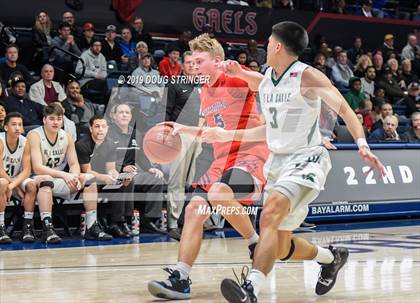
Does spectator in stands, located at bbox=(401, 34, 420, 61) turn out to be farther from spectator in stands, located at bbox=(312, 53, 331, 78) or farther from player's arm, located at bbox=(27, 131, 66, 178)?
player's arm, located at bbox=(27, 131, 66, 178)

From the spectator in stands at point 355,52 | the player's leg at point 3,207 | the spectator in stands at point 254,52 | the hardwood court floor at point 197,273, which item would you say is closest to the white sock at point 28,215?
the player's leg at point 3,207

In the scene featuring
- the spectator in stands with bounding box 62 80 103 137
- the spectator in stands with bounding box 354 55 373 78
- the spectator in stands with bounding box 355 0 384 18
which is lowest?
the spectator in stands with bounding box 62 80 103 137

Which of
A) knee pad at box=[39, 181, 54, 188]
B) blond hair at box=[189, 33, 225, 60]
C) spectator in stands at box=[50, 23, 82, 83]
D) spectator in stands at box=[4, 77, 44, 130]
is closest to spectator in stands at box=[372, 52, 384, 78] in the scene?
spectator in stands at box=[50, 23, 82, 83]

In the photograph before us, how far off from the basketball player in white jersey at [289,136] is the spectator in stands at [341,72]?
36.4 ft

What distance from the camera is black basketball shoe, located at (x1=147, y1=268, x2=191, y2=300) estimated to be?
5.32m

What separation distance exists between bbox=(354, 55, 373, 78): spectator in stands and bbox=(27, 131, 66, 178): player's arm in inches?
373

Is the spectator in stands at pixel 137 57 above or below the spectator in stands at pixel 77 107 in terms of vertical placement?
above

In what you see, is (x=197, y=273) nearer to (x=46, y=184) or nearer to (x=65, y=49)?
(x=46, y=184)

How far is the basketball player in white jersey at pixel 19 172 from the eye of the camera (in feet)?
29.1

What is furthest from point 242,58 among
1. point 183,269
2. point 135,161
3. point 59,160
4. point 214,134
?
point 183,269

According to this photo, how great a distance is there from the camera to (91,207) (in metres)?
9.19

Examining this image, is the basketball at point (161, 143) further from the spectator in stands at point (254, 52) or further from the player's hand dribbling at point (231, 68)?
the spectator in stands at point (254, 52)

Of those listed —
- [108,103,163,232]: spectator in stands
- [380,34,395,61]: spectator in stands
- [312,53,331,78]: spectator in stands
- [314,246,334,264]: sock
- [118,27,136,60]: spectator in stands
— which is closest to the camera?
[314,246,334,264]: sock

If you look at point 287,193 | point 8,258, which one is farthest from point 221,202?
point 8,258
